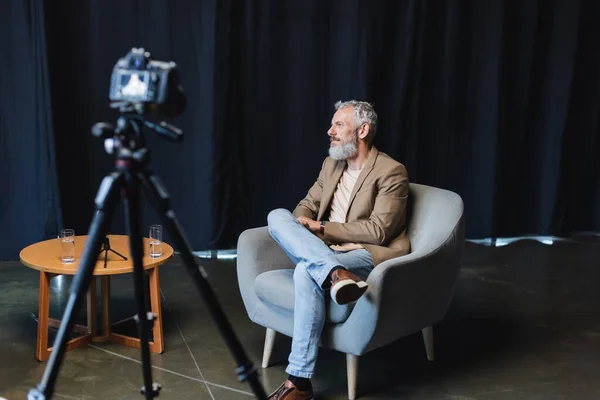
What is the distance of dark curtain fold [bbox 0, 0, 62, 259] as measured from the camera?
3795mm

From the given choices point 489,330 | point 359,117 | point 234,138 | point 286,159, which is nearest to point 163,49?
point 234,138

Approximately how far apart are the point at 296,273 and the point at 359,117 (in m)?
0.78

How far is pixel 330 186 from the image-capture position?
281 centimetres

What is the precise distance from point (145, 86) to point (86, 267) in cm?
37

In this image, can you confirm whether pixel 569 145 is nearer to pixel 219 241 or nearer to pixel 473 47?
pixel 473 47

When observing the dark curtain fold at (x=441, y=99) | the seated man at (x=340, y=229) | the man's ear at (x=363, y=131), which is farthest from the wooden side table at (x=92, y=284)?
Answer: the dark curtain fold at (x=441, y=99)

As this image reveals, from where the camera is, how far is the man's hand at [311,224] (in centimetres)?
264

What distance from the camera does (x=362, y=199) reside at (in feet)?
8.69

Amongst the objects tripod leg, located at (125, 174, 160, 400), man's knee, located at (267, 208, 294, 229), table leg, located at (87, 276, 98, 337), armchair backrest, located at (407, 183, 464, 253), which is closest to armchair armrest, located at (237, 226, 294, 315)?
man's knee, located at (267, 208, 294, 229)

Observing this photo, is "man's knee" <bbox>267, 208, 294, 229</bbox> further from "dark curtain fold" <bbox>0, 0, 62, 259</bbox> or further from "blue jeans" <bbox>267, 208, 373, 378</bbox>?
"dark curtain fold" <bbox>0, 0, 62, 259</bbox>

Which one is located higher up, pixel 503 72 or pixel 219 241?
pixel 503 72

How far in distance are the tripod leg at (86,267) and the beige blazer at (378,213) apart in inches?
54.5

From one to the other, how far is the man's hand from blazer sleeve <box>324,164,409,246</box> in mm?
43

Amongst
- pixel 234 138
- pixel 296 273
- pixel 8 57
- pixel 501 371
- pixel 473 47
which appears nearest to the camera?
pixel 296 273
